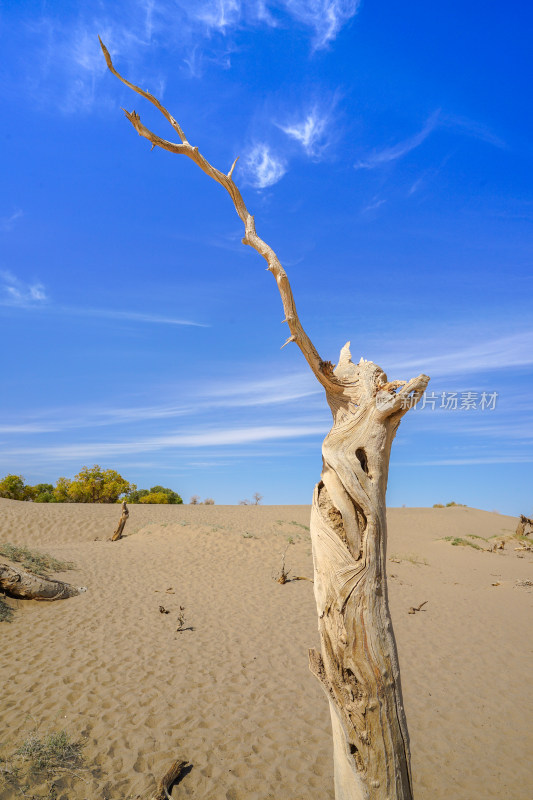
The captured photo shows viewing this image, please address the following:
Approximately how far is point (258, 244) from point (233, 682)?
697 cm

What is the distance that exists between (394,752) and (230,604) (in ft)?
29.5

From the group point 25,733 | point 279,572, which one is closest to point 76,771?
point 25,733

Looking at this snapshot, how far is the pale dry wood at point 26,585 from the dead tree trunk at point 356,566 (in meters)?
8.70

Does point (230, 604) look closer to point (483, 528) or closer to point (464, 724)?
point (464, 724)

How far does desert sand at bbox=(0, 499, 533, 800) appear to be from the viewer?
519cm

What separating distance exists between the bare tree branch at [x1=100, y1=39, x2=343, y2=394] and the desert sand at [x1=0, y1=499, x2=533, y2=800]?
188 inches

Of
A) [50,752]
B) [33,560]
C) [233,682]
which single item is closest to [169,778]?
[50,752]

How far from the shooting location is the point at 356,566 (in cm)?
321

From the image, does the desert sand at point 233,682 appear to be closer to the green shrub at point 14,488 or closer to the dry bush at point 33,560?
the dry bush at point 33,560

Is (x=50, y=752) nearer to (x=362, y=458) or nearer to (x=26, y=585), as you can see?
(x=362, y=458)

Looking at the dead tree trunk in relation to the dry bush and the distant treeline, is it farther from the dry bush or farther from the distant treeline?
the distant treeline

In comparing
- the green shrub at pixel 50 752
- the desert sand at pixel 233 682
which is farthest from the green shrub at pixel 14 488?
the green shrub at pixel 50 752

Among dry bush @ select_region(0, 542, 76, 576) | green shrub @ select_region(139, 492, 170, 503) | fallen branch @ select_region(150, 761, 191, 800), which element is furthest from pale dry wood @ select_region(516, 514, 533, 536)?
green shrub @ select_region(139, 492, 170, 503)

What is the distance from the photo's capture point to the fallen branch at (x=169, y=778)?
4535mm
